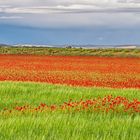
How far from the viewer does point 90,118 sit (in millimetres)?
11523

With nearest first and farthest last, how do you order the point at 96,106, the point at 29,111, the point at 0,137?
the point at 0,137 → the point at 29,111 → the point at 96,106

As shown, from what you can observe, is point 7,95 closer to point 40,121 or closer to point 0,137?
point 40,121

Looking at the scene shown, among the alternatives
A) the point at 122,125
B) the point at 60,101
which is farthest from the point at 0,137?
the point at 60,101

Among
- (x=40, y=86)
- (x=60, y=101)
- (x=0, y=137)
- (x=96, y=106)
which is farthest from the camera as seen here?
(x=40, y=86)

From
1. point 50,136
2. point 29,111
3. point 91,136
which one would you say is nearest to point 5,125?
point 50,136

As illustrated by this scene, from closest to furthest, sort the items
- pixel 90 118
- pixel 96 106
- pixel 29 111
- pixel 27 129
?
pixel 27 129 < pixel 90 118 < pixel 29 111 < pixel 96 106

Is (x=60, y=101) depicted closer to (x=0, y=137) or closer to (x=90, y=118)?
(x=90, y=118)

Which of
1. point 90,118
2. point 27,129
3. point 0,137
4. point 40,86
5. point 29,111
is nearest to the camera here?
point 0,137

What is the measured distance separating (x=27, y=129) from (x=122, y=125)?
6.51 feet

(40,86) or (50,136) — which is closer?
(50,136)

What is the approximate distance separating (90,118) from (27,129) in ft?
8.01

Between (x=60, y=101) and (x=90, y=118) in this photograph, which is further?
(x=60, y=101)

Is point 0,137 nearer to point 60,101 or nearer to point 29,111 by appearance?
point 29,111

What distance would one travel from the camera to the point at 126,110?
13.7 m
